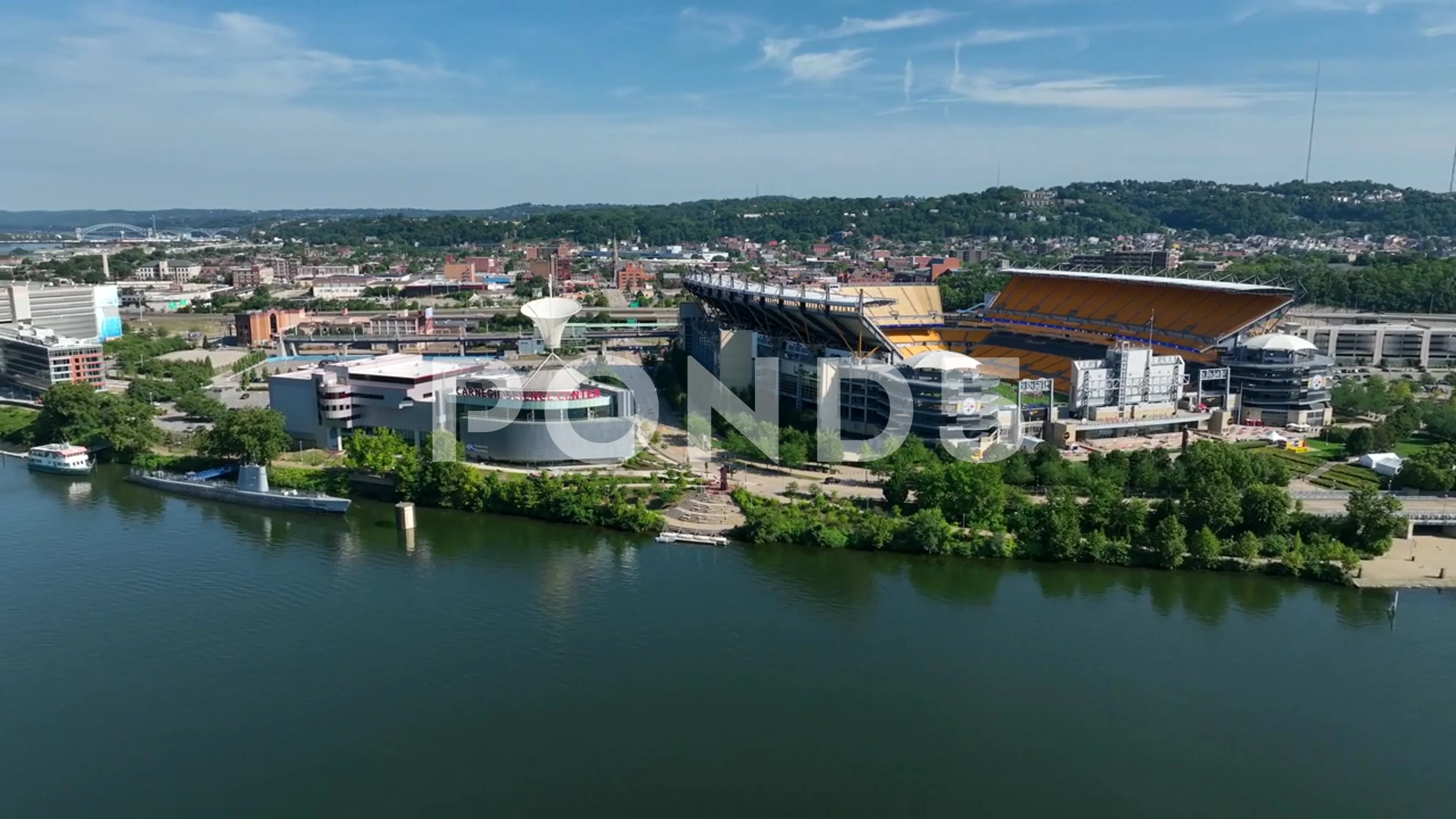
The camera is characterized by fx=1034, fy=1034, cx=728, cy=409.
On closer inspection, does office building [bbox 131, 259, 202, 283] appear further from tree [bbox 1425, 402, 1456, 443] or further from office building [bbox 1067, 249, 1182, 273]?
tree [bbox 1425, 402, 1456, 443]

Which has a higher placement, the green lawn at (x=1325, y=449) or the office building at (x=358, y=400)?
the office building at (x=358, y=400)

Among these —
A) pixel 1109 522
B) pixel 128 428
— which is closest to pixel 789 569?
pixel 1109 522

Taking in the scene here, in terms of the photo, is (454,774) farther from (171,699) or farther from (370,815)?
(171,699)

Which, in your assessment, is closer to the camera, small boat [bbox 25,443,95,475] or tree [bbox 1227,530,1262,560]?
tree [bbox 1227,530,1262,560]

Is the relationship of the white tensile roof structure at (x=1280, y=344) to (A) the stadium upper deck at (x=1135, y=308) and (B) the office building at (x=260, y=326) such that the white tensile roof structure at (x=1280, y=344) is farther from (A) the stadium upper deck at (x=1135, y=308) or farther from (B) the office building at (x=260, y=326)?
(B) the office building at (x=260, y=326)

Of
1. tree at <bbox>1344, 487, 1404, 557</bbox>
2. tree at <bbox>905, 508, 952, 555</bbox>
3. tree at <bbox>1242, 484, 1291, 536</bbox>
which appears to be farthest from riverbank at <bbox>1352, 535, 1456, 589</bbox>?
tree at <bbox>905, 508, 952, 555</bbox>

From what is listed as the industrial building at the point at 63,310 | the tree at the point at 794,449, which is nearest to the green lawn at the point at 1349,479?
the tree at the point at 794,449

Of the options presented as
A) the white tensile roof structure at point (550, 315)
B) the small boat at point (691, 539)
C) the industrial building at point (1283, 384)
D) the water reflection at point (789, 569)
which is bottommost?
the water reflection at point (789, 569)
